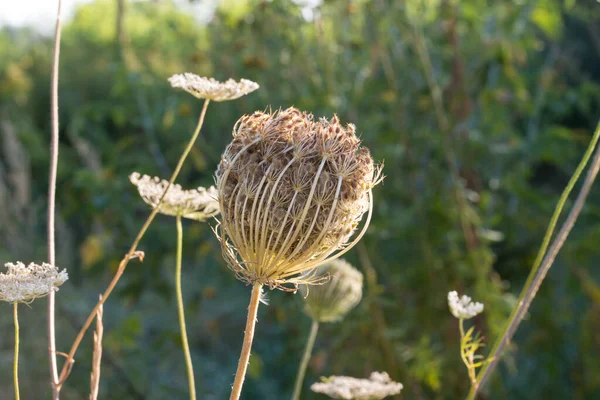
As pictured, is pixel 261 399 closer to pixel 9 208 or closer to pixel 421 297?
pixel 421 297

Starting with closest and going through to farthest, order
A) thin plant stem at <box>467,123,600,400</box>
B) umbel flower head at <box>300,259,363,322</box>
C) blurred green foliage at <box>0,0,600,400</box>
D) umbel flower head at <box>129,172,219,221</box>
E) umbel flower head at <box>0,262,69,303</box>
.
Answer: umbel flower head at <box>0,262,69,303</box> → thin plant stem at <box>467,123,600,400</box> → umbel flower head at <box>129,172,219,221</box> → umbel flower head at <box>300,259,363,322</box> → blurred green foliage at <box>0,0,600,400</box>

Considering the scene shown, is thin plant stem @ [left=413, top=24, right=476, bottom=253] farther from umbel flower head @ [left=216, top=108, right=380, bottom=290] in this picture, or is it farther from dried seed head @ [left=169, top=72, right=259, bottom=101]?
umbel flower head @ [left=216, top=108, right=380, bottom=290]

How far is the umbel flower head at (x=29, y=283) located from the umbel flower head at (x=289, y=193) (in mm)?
297

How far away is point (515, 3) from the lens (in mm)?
4211

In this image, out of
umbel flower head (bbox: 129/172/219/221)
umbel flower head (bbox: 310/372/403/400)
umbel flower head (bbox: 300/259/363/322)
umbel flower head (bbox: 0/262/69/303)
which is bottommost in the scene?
umbel flower head (bbox: 310/372/403/400)

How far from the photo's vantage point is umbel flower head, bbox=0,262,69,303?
1127mm

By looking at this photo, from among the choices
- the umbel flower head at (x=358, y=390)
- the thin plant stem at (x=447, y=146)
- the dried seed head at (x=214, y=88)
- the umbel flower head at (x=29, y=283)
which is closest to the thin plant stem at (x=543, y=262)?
the umbel flower head at (x=358, y=390)

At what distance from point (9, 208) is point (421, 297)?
2987 mm

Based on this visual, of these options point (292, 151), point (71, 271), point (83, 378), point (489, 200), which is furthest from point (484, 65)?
point (71, 271)

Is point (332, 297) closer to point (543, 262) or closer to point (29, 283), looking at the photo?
point (543, 262)

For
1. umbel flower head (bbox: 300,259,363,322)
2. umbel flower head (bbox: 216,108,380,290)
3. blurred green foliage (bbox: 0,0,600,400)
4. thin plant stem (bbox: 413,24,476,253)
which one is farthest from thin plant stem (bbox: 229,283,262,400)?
thin plant stem (bbox: 413,24,476,253)

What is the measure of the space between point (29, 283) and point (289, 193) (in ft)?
1.48

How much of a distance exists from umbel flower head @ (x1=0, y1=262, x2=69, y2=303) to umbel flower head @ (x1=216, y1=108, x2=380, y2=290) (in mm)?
297

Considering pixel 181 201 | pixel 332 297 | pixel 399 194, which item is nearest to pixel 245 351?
pixel 181 201
